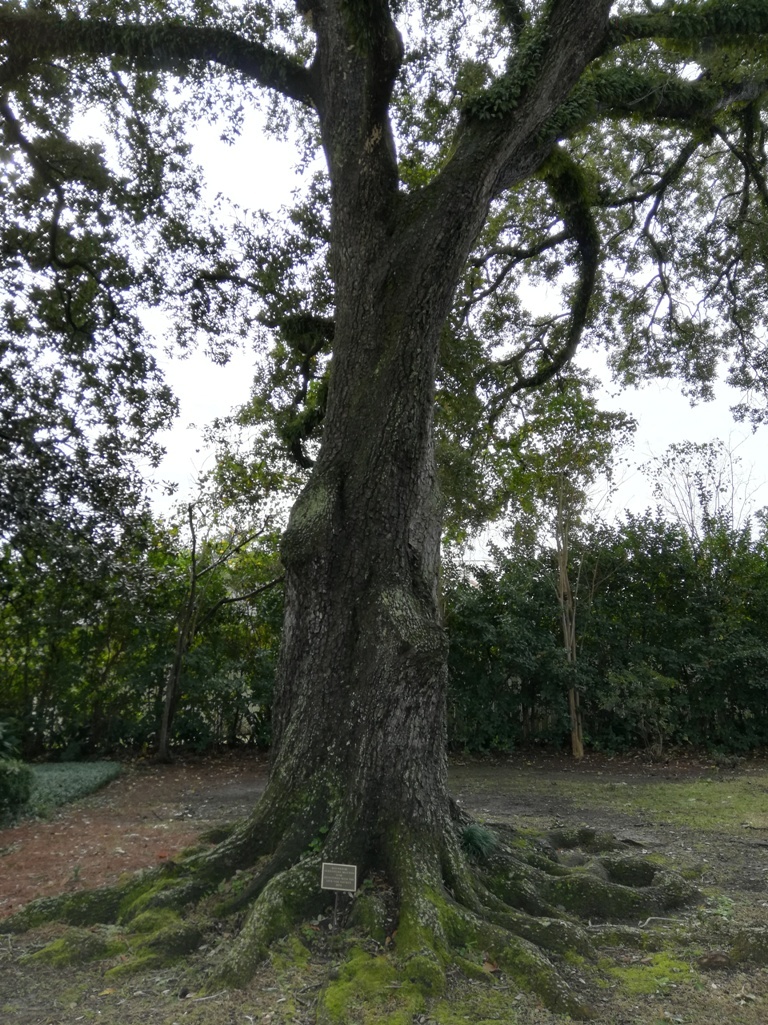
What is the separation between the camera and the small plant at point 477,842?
476 centimetres

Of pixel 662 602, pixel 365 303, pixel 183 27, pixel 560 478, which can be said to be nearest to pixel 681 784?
pixel 662 602

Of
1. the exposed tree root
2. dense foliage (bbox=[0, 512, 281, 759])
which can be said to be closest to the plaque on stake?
the exposed tree root

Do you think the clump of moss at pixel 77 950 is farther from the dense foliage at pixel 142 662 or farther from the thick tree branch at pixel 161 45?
the dense foliage at pixel 142 662

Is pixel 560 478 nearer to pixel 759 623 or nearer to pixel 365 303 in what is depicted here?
pixel 759 623

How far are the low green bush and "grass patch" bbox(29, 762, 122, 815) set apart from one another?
201 millimetres

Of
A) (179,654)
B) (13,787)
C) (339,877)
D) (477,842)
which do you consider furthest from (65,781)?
(339,877)

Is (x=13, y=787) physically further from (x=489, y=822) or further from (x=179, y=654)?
(x=489, y=822)

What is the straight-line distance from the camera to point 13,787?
809 centimetres

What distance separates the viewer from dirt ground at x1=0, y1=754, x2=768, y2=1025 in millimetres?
3322

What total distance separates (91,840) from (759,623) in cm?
1110

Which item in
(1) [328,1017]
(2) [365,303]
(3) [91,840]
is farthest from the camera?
(3) [91,840]

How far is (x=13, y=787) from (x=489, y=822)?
5038mm

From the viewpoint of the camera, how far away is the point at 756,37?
6.54 meters

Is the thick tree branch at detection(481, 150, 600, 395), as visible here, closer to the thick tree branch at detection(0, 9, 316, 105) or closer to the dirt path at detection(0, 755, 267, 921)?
the thick tree branch at detection(0, 9, 316, 105)
